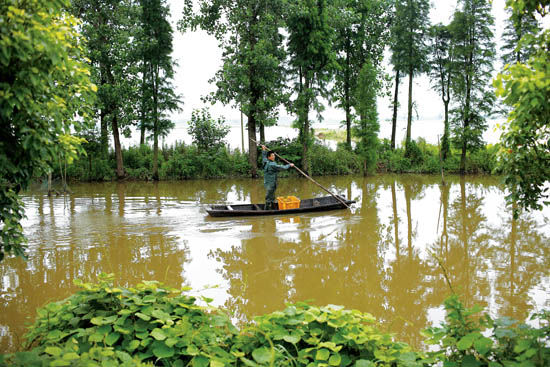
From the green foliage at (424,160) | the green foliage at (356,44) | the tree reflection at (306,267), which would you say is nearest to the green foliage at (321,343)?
the tree reflection at (306,267)

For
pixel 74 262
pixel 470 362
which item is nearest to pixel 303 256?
pixel 74 262

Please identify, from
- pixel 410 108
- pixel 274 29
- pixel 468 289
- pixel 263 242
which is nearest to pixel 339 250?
pixel 263 242

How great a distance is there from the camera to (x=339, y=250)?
8906mm

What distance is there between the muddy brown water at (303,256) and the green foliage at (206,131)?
9821 millimetres

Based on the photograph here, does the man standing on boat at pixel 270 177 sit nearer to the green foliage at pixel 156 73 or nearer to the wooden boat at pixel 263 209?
the wooden boat at pixel 263 209

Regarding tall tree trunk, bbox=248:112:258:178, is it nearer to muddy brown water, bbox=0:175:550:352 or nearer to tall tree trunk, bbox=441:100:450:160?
muddy brown water, bbox=0:175:550:352

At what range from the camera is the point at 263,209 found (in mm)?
13414

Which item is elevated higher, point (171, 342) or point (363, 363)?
point (171, 342)

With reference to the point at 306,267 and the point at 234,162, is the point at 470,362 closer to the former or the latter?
the point at 306,267

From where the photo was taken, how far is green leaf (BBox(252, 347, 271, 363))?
3.40m

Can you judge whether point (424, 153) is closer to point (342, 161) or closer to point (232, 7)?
point (342, 161)

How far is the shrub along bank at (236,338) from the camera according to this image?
130 inches

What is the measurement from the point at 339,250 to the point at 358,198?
26.2ft

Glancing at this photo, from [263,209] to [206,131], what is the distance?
1277 centimetres
